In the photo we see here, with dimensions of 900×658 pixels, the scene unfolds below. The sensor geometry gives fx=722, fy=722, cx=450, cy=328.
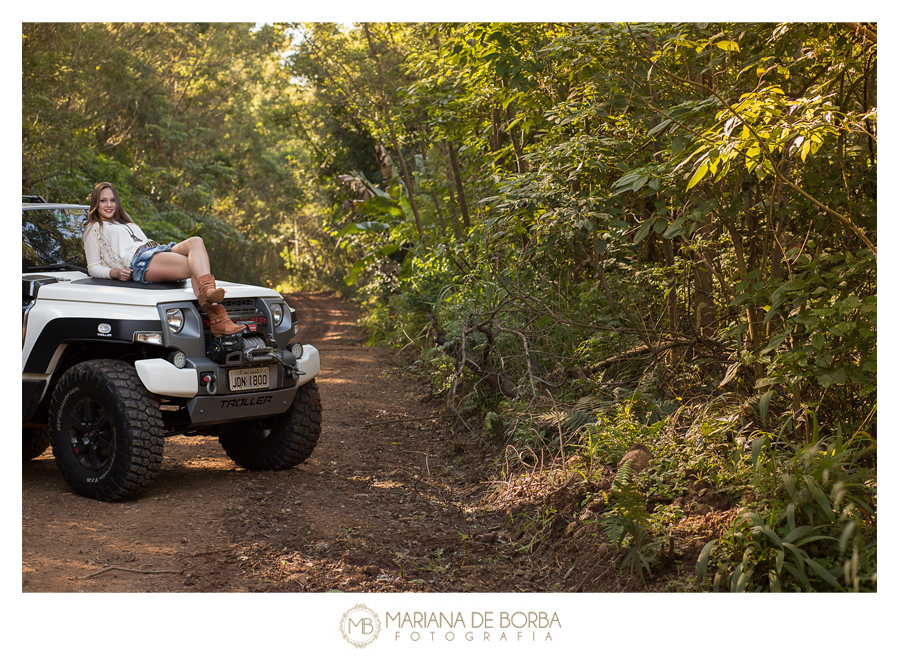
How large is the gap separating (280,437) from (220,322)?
1.12 meters

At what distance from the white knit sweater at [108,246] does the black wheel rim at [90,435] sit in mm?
968

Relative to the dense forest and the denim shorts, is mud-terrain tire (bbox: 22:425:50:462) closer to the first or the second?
the denim shorts

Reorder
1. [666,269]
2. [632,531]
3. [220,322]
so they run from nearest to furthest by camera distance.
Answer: [632,531], [220,322], [666,269]

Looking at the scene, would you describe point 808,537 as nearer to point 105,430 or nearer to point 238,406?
point 238,406

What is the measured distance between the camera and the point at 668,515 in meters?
3.92

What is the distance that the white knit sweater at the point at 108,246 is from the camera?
16.4ft

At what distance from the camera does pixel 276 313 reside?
5234mm

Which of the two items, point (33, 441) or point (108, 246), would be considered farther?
point (33, 441)

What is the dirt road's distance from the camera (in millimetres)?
3670

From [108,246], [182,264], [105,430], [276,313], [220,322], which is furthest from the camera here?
[276,313]

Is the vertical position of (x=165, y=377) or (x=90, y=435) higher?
(x=165, y=377)

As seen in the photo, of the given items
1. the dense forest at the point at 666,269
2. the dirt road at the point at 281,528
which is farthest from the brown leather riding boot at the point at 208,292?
the dense forest at the point at 666,269
